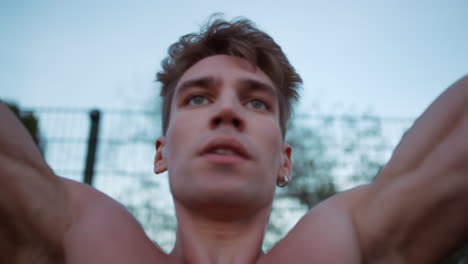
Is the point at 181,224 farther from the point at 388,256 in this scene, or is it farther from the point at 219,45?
the point at 219,45

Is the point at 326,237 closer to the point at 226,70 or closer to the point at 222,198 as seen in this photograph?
the point at 222,198

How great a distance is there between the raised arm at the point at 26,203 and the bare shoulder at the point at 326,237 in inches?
29.6

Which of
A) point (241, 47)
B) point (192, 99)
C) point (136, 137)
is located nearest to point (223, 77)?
point (192, 99)

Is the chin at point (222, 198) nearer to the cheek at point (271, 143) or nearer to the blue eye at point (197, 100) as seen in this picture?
the cheek at point (271, 143)

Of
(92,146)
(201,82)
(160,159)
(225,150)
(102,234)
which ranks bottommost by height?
(92,146)

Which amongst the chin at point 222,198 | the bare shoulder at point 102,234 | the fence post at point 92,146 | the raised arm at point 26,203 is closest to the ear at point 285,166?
the chin at point 222,198

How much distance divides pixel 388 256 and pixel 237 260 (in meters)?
0.55

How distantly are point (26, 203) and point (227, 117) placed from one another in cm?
76

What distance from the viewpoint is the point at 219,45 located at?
1830 millimetres

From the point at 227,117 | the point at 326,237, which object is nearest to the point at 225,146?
the point at 227,117

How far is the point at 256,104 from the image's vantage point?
5.12ft

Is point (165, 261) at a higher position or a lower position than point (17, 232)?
lower

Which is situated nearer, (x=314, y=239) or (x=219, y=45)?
(x=314, y=239)

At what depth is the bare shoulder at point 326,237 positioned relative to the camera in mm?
1146
